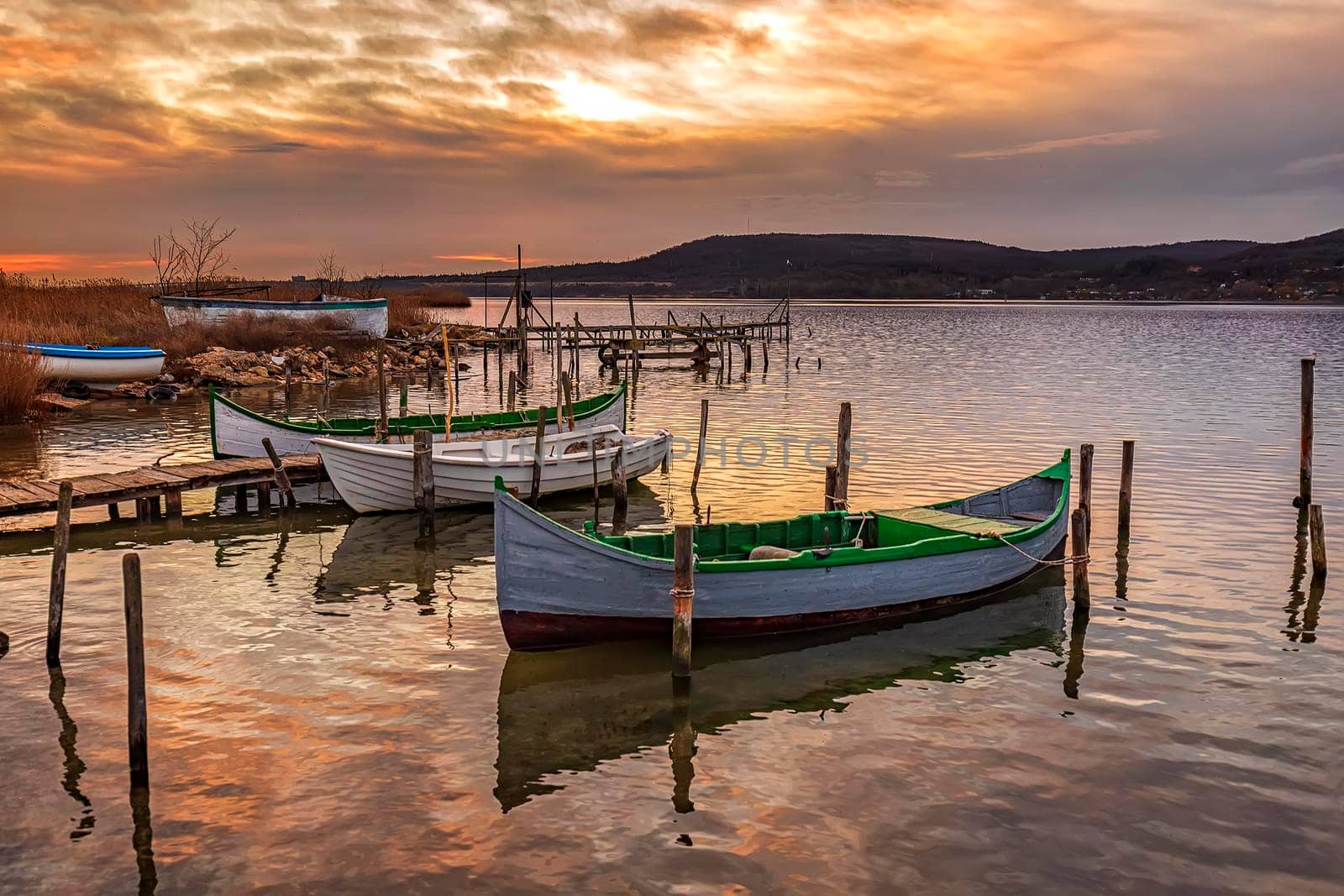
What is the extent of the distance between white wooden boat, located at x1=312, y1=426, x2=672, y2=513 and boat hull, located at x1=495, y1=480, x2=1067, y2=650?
7.70 metres

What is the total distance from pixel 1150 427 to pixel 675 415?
15365mm

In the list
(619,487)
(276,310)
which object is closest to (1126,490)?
(619,487)

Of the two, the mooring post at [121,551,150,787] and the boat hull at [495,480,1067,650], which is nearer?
the mooring post at [121,551,150,787]

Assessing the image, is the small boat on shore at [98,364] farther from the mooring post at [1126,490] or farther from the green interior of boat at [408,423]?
the mooring post at [1126,490]

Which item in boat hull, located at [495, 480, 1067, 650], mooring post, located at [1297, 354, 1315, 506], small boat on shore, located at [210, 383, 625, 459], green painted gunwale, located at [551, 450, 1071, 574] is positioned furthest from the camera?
small boat on shore, located at [210, 383, 625, 459]

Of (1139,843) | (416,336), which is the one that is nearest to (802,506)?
(1139,843)

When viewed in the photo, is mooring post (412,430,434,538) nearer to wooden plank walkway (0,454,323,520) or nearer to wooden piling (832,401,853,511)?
wooden plank walkway (0,454,323,520)

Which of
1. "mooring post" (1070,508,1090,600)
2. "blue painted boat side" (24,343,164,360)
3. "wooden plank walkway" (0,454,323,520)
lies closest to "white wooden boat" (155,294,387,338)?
"blue painted boat side" (24,343,164,360)

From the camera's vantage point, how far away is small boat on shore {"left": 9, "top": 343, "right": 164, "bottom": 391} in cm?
3559

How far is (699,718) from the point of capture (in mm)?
10656

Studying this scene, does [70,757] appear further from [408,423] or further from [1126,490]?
[1126,490]

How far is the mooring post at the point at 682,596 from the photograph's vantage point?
10.9 m

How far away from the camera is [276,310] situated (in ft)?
169

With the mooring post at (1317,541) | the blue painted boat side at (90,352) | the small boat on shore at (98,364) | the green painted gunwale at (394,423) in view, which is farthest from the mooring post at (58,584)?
the small boat on shore at (98,364)
